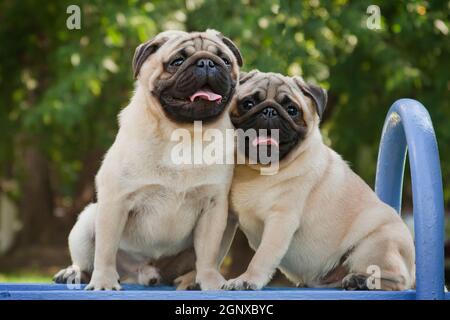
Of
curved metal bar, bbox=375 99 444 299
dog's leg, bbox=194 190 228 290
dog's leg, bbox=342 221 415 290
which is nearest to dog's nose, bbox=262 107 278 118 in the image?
dog's leg, bbox=194 190 228 290

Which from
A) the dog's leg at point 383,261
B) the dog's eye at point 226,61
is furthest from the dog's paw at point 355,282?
the dog's eye at point 226,61

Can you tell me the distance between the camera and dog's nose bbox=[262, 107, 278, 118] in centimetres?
337

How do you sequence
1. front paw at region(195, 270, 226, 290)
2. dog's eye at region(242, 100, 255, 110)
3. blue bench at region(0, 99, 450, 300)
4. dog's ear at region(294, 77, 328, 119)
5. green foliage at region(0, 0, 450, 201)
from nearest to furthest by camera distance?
blue bench at region(0, 99, 450, 300)
front paw at region(195, 270, 226, 290)
dog's eye at region(242, 100, 255, 110)
dog's ear at region(294, 77, 328, 119)
green foliage at region(0, 0, 450, 201)

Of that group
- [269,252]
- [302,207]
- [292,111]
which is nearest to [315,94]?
[292,111]

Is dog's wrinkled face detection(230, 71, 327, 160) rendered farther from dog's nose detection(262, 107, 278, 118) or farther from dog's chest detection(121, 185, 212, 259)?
dog's chest detection(121, 185, 212, 259)

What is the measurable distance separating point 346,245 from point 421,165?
0.74 m

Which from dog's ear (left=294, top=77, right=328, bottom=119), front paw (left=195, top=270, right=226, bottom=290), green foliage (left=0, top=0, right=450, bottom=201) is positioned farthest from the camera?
green foliage (left=0, top=0, right=450, bottom=201)

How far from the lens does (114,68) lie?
27.4 ft

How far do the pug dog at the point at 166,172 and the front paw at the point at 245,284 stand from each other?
3.9 inches

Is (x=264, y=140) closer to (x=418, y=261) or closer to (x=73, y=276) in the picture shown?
(x=418, y=261)

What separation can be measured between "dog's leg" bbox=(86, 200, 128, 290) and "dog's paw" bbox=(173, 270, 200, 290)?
13.3 inches

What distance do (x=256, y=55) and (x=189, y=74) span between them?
4041 mm

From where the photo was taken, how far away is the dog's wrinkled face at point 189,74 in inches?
127
